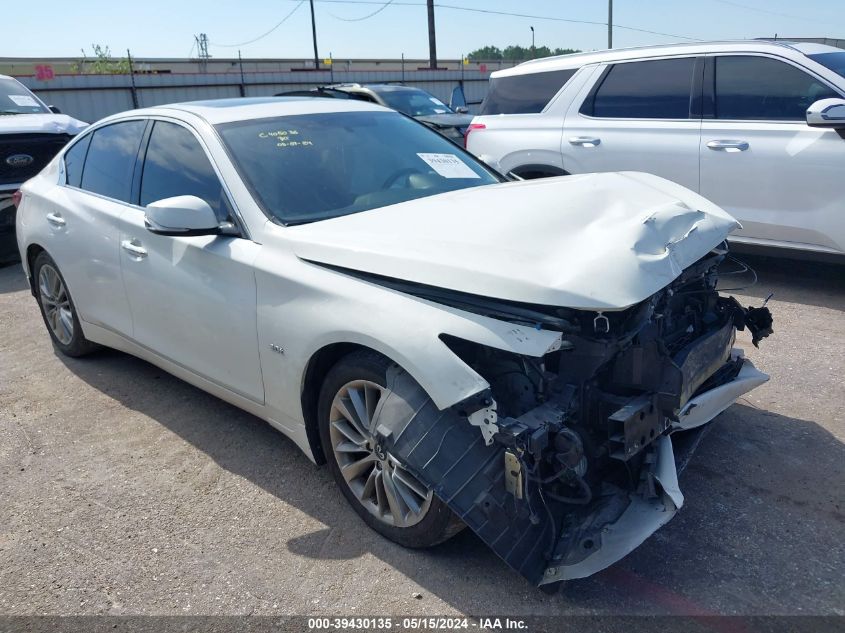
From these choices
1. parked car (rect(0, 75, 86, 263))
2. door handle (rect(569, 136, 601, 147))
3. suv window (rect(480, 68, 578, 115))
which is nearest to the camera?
door handle (rect(569, 136, 601, 147))

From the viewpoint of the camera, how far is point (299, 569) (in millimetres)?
2936

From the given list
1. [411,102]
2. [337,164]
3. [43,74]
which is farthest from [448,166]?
[43,74]

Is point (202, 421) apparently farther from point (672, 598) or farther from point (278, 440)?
point (672, 598)

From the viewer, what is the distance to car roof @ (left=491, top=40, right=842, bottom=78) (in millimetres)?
A: 5824

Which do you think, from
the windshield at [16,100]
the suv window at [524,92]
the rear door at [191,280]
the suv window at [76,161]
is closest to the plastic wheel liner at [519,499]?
the rear door at [191,280]

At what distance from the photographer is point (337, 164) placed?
3764 millimetres

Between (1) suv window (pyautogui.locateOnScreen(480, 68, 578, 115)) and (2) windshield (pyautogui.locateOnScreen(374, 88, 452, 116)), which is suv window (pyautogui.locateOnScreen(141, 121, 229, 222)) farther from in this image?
(2) windshield (pyautogui.locateOnScreen(374, 88, 452, 116))

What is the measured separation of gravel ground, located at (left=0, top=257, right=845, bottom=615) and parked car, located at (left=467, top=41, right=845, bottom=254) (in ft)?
5.10

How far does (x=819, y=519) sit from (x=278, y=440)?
8.38ft

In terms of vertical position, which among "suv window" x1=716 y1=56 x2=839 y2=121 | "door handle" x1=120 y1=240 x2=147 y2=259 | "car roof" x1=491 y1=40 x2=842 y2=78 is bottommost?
"door handle" x1=120 y1=240 x2=147 y2=259

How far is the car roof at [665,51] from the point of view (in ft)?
19.1

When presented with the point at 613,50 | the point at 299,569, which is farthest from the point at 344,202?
the point at 613,50

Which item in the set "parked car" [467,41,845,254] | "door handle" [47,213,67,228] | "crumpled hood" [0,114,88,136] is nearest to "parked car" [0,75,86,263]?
"crumpled hood" [0,114,88,136]

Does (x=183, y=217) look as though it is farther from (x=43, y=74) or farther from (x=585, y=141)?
(x=43, y=74)
